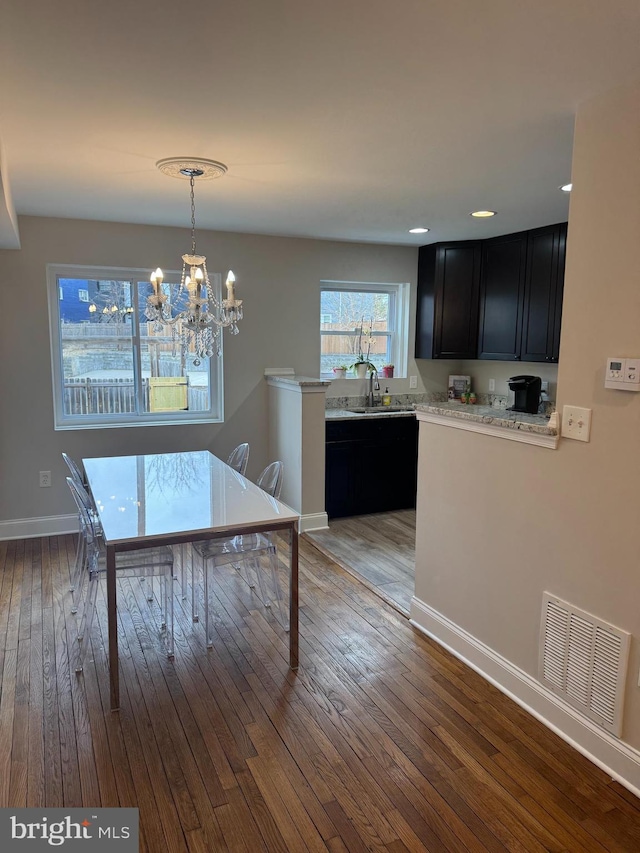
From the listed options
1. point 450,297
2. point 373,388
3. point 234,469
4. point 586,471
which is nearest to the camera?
point 586,471

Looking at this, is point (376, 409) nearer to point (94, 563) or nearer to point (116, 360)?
point (116, 360)

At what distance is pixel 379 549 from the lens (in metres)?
4.34

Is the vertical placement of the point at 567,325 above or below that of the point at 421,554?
above

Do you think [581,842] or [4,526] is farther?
[4,526]

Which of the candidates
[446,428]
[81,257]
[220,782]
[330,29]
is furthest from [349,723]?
[81,257]

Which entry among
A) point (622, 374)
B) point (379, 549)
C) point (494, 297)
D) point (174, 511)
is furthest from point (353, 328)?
point (622, 374)

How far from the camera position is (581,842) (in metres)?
1.81

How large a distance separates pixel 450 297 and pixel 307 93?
3.44 meters

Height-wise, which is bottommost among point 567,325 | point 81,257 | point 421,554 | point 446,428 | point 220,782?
point 220,782

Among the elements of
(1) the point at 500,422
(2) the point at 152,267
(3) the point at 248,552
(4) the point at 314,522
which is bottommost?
(4) the point at 314,522

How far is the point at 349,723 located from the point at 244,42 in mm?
2464

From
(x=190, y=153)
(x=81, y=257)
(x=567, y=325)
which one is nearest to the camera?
(x=567, y=325)

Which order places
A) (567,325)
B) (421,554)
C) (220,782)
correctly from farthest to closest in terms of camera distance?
(421,554) → (567,325) → (220,782)

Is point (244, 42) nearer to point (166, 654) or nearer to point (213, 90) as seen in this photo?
point (213, 90)
